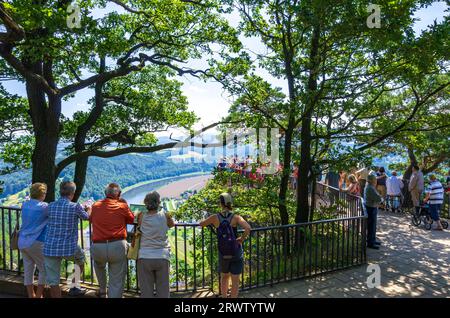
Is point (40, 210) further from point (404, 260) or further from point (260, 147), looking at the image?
point (404, 260)

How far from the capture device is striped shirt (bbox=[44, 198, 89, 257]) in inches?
170

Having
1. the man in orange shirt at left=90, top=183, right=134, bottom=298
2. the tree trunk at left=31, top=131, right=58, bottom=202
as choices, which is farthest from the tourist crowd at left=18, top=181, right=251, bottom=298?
the tree trunk at left=31, top=131, right=58, bottom=202

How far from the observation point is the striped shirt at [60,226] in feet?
14.2

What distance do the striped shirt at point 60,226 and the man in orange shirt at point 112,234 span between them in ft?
1.11

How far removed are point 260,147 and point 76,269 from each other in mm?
5846

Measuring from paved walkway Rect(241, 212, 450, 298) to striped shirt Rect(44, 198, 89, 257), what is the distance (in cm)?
285

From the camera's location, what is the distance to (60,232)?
14.2 feet

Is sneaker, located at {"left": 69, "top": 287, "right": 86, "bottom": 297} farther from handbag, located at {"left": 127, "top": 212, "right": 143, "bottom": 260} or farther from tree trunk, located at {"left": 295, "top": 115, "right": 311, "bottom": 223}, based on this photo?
tree trunk, located at {"left": 295, "top": 115, "right": 311, "bottom": 223}

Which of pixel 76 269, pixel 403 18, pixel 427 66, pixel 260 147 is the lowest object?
pixel 76 269

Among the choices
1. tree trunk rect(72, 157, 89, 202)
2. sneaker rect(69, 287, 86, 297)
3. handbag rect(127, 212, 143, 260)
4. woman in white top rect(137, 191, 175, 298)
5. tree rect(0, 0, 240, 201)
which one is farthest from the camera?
tree trunk rect(72, 157, 89, 202)

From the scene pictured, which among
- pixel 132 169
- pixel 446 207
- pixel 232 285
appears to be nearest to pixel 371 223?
pixel 232 285

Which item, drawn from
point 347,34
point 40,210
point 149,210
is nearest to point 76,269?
point 40,210

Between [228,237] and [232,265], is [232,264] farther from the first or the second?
[228,237]
